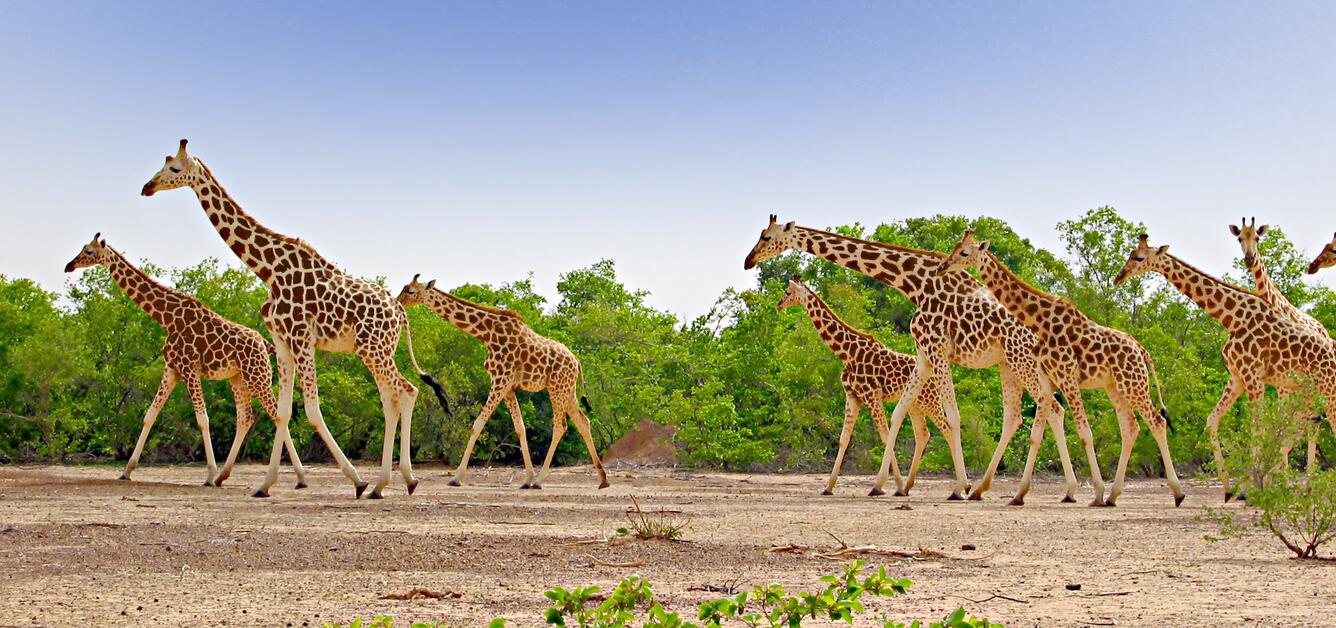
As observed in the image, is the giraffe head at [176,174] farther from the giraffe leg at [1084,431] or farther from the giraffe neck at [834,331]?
the giraffe leg at [1084,431]

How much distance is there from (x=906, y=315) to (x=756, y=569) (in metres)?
30.1

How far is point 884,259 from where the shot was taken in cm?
1792

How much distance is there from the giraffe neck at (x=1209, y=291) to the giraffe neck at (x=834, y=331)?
428 cm

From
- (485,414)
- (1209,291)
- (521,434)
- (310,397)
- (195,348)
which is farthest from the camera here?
(521,434)

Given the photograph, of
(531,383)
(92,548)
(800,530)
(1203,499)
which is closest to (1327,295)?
(1203,499)

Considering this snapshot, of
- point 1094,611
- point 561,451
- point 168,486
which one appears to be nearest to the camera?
point 1094,611

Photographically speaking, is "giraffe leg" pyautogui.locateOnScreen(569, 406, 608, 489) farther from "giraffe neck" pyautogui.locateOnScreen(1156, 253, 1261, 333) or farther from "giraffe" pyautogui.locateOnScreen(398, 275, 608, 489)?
"giraffe neck" pyautogui.locateOnScreen(1156, 253, 1261, 333)

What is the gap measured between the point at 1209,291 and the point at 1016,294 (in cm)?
235

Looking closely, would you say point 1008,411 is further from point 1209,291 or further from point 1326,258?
point 1326,258

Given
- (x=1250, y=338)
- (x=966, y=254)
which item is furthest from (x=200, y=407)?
(x=1250, y=338)

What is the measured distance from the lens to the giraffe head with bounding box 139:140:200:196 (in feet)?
50.9

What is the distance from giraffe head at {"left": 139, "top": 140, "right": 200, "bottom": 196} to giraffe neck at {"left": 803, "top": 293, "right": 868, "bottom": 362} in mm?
8670

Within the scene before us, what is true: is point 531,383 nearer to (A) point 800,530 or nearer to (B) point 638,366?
(A) point 800,530

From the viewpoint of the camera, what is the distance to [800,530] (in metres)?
11.8
